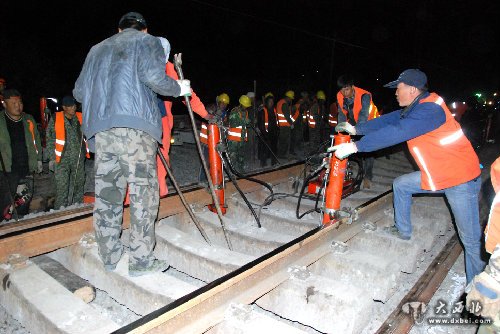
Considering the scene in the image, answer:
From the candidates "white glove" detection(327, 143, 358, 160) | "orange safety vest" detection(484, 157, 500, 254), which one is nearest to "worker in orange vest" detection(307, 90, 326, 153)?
"white glove" detection(327, 143, 358, 160)

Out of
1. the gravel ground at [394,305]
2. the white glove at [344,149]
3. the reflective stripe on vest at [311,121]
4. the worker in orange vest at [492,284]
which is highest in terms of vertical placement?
the reflective stripe on vest at [311,121]

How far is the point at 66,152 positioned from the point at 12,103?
1.05 m

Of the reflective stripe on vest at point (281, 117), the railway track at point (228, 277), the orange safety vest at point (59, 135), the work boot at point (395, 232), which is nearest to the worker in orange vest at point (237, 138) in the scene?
the reflective stripe on vest at point (281, 117)

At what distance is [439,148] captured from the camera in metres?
3.57

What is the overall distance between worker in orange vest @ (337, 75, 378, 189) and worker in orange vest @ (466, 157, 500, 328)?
348 centimetres

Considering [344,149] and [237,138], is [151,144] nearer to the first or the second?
[344,149]

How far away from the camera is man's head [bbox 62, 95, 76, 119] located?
5996 mm

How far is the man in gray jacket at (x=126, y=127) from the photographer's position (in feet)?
9.32

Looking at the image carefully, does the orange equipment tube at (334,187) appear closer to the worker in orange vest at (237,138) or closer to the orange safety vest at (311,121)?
the worker in orange vest at (237,138)

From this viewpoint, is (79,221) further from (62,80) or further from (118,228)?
(62,80)

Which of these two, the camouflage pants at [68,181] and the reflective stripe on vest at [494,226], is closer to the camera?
the reflective stripe on vest at [494,226]

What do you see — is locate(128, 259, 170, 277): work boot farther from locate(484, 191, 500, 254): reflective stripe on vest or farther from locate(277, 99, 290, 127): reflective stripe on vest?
locate(277, 99, 290, 127): reflective stripe on vest

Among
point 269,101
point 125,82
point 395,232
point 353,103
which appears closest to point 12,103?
point 125,82

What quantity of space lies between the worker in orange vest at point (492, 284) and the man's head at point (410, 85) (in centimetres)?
180
